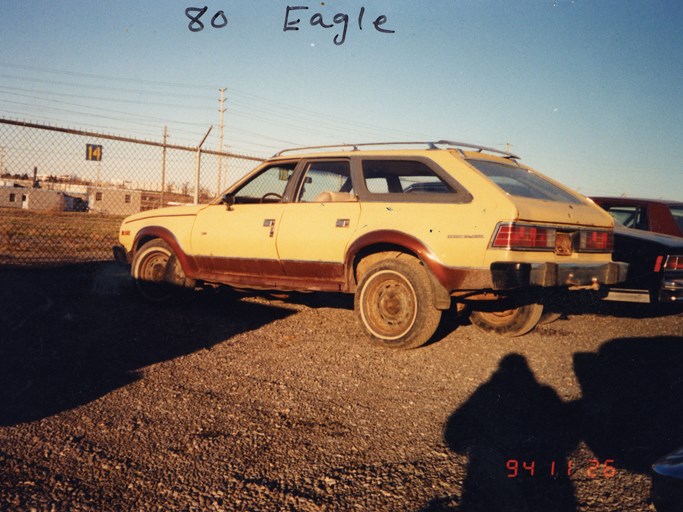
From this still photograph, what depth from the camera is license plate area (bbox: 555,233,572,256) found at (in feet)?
14.9

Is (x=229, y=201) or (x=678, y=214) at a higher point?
(x=678, y=214)

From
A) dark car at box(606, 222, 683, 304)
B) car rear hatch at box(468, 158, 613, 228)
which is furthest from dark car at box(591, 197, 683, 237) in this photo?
car rear hatch at box(468, 158, 613, 228)

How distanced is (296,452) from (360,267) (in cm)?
257

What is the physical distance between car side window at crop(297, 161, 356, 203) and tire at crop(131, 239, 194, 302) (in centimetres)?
176

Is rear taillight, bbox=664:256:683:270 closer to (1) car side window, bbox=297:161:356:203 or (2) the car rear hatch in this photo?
(2) the car rear hatch

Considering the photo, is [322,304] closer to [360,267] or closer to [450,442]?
[360,267]

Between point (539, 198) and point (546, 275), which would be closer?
point (546, 275)

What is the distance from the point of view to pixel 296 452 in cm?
274

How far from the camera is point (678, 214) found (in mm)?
7113

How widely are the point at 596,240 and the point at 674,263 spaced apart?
5.06 ft
